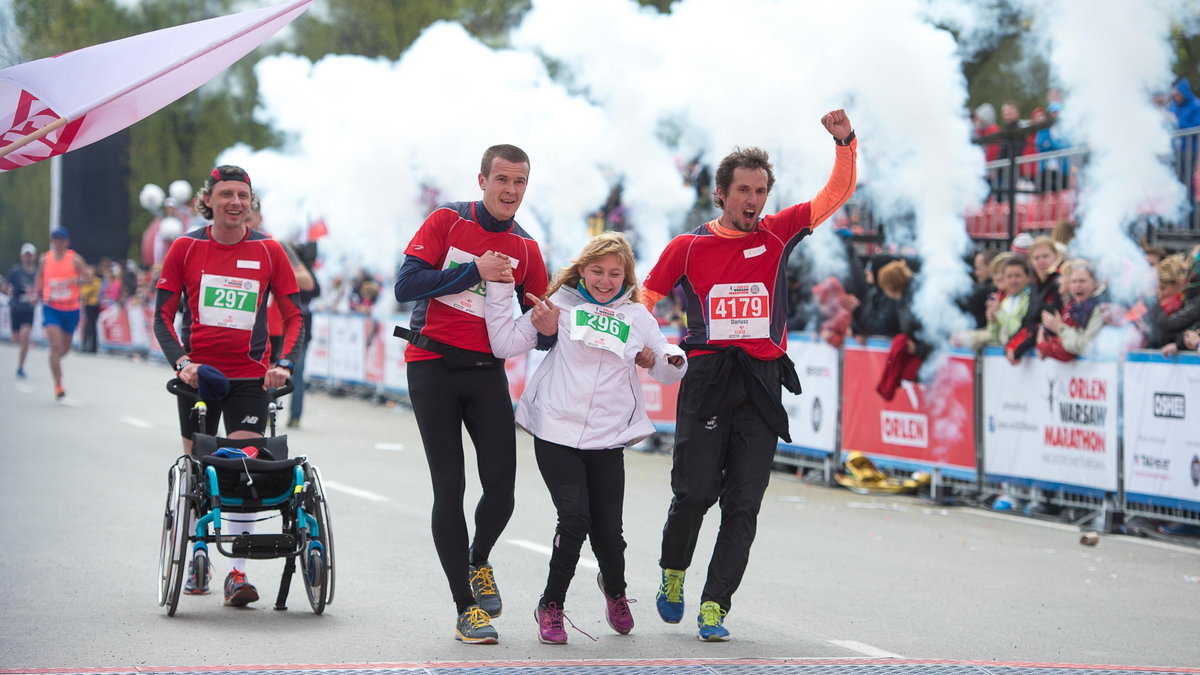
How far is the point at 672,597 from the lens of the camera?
22.0 ft

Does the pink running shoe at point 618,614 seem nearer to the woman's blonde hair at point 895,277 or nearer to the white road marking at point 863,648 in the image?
the white road marking at point 863,648

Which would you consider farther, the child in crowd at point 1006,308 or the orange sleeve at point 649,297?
the child in crowd at point 1006,308

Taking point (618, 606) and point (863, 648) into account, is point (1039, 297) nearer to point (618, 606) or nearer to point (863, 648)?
point (863, 648)

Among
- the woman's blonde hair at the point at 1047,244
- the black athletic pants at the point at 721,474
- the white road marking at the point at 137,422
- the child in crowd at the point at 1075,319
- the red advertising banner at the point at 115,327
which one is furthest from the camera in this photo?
the red advertising banner at the point at 115,327

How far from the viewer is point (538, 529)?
33.4 ft

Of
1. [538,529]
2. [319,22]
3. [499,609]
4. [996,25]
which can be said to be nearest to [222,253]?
[499,609]

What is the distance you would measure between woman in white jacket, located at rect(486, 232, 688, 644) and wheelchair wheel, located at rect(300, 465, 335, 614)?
0.99 meters

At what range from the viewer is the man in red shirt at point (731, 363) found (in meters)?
6.61

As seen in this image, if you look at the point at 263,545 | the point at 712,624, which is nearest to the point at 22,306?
the point at 263,545

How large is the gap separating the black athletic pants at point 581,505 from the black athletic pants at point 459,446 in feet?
0.57

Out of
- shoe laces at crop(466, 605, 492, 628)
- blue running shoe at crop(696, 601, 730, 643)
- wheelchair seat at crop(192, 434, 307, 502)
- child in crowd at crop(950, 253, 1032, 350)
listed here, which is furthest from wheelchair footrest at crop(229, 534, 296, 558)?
child in crowd at crop(950, 253, 1032, 350)

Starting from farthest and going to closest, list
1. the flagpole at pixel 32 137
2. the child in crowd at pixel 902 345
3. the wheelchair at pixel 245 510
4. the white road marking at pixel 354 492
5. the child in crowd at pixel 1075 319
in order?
the child in crowd at pixel 902 345
the white road marking at pixel 354 492
the child in crowd at pixel 1075 319
the wheelchair at pixel 245 510
the flagpole at pixel 32 137

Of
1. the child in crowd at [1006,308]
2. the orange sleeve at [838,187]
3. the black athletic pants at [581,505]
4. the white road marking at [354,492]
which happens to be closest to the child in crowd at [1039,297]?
the child in crowd at [1006,308]

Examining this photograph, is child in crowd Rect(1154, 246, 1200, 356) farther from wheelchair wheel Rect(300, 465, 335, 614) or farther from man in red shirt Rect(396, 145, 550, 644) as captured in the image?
wheelchair wheel Rect(300, 465, 335, 614)
